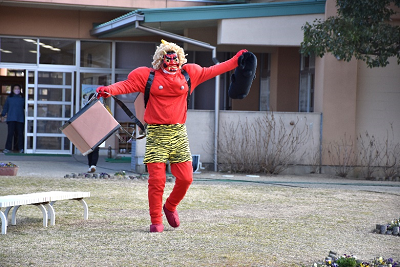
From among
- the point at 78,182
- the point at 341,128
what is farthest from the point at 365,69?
the point at 78,182

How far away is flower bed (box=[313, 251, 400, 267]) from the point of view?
17.2 feet

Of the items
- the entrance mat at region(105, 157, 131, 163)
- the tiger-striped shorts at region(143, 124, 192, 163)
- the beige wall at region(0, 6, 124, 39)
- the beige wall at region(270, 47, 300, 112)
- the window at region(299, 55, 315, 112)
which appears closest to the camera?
the tiger-striped shorts at region(143, 124, 192, 163)

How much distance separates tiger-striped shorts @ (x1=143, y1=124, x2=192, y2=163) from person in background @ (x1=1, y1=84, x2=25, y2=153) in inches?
481

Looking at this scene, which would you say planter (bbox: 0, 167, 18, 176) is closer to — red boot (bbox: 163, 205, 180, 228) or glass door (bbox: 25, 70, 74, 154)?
red boot (bbox: 163, 205, 180, 228)

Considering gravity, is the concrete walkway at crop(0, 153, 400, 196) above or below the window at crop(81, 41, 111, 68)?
below

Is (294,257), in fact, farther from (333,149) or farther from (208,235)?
(333,149)

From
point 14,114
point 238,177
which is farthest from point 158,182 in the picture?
point 14,114

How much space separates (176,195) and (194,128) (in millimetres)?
7735

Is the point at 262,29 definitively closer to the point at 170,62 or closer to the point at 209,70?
the point at 209,70

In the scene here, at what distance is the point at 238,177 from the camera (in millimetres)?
13781

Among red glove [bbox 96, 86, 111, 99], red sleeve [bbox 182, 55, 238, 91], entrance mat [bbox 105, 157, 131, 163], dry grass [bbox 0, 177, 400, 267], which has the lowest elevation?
dry grass [bbox 0, 177, 400, 267]

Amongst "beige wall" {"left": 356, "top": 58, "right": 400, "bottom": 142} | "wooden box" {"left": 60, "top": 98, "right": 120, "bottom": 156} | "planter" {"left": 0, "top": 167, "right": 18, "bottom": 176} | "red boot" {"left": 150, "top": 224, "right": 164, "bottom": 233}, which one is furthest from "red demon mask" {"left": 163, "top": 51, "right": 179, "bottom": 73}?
"beige wall" {"left": 356, "top": 58, "right": 400, "bottom": 142}

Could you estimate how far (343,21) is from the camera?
13164 mm

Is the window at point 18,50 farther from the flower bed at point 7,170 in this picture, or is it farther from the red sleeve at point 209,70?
the red sleeve at point 209,70
